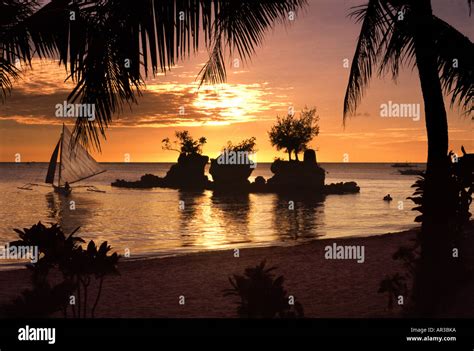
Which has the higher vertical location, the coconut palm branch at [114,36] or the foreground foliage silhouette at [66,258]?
the coconut palm branch at [114,36]

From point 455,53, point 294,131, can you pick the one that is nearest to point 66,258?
point 455,53

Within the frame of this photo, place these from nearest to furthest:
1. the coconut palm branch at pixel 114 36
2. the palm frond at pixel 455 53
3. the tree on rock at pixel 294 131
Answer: the coconut palm branch at pixel 114 36
the palm frond at pixel 455 53
the tree on rock at pixel 294 131

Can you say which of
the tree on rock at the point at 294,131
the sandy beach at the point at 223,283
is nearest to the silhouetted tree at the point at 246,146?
the tree on rock at the point at 294,131

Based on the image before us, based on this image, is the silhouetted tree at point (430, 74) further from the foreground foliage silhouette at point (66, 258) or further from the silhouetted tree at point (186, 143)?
the silhouetted tree at point (186, 143)

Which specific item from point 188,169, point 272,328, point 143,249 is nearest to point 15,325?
point 272,328

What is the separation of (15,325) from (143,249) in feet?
71.2

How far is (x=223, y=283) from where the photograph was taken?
47.4 feet

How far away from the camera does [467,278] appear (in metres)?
10.1

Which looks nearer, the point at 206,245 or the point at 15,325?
the point at 15,325

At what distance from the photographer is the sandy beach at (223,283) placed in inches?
429

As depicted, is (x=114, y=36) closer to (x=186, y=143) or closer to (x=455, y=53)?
(x=455, y=53)

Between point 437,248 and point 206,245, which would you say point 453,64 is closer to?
point 437,248

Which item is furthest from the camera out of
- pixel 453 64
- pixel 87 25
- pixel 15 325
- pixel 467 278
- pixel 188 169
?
pixel 188 169

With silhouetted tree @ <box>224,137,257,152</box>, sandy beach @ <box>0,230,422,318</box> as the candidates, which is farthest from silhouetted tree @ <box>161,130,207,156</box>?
sandy beach @ <box>0,230,422,318</box>
